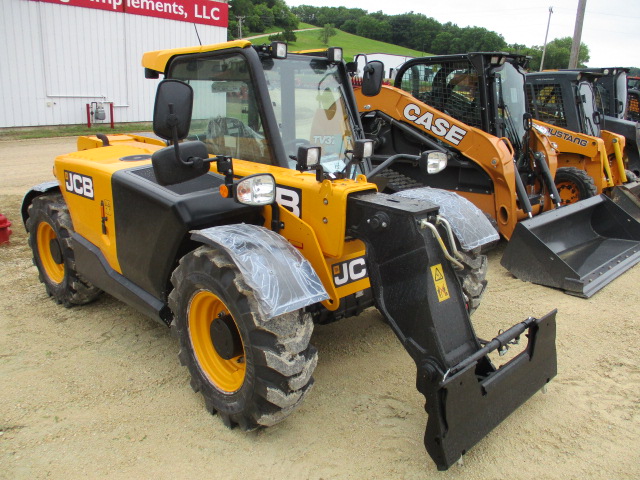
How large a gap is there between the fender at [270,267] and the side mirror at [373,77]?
1583 mm

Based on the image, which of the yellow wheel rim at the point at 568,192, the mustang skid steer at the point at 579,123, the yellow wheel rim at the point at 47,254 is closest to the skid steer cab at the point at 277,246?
the yellow wheel rim at the point at 47,254

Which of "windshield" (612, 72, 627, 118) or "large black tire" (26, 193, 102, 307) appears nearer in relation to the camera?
"large black tire" (26, 193, 102, 307)

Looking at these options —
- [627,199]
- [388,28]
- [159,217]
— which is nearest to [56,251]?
[159,217]

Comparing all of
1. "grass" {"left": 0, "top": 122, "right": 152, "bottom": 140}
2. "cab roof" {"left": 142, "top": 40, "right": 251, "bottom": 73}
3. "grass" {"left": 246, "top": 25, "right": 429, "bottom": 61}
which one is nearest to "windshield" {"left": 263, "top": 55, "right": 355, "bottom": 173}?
"cab roof" {"left": 142, "top": 40, "right": 251, "bottom": 73}

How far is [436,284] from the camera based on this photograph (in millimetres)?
2812

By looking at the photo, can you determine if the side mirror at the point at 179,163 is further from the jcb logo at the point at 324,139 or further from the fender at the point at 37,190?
the fender at the point at 37,190

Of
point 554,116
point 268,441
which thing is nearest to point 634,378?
point 268,441

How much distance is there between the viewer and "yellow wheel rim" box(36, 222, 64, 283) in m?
4.76

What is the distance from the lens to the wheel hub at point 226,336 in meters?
3.00

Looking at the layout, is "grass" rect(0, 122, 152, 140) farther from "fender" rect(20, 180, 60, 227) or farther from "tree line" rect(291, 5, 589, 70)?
"tree line" rect(291, 5, 589, 70)

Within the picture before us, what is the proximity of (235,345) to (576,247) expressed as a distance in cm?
477

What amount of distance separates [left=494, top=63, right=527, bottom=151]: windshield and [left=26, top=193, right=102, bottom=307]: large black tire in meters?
5.15

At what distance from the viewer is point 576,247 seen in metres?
6.28

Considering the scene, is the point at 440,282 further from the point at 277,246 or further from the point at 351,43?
the point at 351,43
